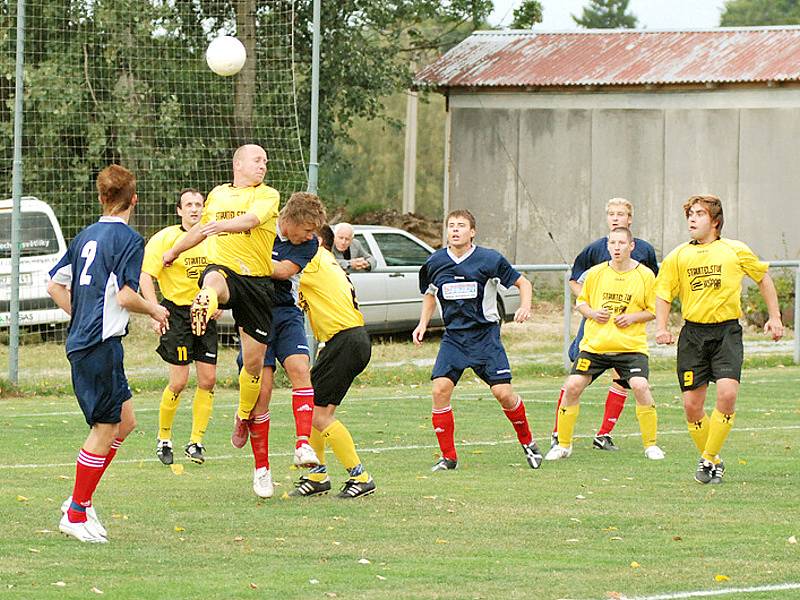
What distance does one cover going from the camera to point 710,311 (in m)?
9.96

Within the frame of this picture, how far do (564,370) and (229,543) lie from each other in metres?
11.2

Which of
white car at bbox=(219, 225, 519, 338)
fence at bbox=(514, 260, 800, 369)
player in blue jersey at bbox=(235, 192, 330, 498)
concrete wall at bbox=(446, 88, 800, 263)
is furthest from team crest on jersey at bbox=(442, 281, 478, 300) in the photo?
concrete wall at bbox=(446, 88, 800, 263)

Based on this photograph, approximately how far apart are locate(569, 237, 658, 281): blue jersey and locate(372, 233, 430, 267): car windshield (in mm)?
10116

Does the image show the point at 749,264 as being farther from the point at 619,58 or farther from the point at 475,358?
the point at 619,58

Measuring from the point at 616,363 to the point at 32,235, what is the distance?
11542mm

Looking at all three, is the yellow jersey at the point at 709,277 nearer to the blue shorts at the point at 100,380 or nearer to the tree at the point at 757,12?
the blue shorts at the point at 100,380

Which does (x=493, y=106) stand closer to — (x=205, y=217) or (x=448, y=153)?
(x=448, y=153)

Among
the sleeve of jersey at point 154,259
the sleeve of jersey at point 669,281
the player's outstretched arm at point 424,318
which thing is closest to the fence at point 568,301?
the player's outstretched arm at point 424,318

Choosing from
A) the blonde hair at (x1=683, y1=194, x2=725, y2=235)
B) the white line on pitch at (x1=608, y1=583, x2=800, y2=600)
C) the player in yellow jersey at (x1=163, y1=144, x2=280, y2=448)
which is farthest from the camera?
the blonde hair at (x1=683, y1=194, x2=725, y2=235)


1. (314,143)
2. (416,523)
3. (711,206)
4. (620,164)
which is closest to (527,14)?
(620,164)

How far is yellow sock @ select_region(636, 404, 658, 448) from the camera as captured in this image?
11328 millimetres

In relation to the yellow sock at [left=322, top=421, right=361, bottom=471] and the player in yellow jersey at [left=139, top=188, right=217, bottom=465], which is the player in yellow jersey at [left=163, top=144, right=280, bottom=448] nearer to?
the yellow sock at [left=322, top=421, right=361, bottom=471]

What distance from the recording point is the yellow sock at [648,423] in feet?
37.2

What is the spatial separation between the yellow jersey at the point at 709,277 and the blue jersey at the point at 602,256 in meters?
1.59
